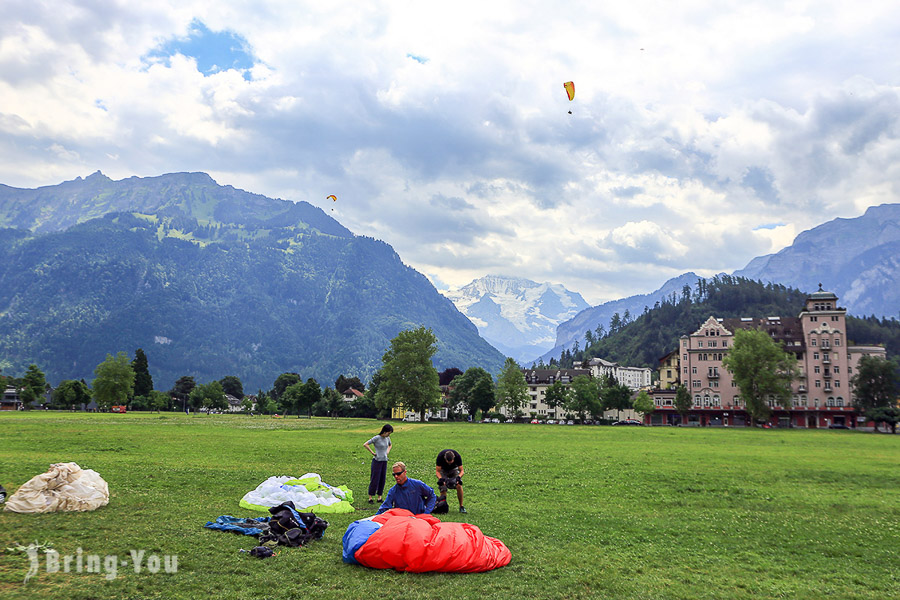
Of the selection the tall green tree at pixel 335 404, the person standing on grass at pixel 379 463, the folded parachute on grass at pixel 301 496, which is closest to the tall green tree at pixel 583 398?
the tall green tree at pixel 335 404

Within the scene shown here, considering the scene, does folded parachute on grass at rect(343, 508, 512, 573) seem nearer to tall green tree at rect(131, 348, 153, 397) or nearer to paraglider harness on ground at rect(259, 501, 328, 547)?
paraglider harness on ground at rect(259, 501, 328, 547)

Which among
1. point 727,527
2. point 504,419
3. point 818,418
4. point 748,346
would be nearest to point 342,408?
point 504,419

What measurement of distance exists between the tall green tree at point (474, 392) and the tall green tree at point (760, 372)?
4983 cm

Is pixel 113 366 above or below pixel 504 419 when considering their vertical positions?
above

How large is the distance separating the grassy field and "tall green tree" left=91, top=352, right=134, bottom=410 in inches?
3987

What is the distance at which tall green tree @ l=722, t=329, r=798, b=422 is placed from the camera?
98.8m

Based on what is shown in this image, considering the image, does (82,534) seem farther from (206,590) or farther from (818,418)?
(818,418)

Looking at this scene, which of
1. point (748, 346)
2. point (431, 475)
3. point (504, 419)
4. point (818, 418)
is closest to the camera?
point (431, 475)

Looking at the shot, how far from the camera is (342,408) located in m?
148

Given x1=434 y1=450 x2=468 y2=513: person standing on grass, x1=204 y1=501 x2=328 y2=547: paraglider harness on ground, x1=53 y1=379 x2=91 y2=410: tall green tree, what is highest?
x1=434 y1=450 x2=468 y2=513: person standing on grass

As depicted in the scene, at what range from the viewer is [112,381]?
117 m

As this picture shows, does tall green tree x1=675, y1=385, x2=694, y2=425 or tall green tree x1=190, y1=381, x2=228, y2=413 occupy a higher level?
tall green tree x1=675, y1=385, x2=694, y2=425

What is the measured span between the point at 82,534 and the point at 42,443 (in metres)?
27.8

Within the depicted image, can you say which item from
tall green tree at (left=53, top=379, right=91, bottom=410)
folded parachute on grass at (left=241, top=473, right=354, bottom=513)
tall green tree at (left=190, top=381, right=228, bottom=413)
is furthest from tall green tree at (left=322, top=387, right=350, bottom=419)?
folded parachute on grass at (left=241, top=473, right=354, bottom=513)
